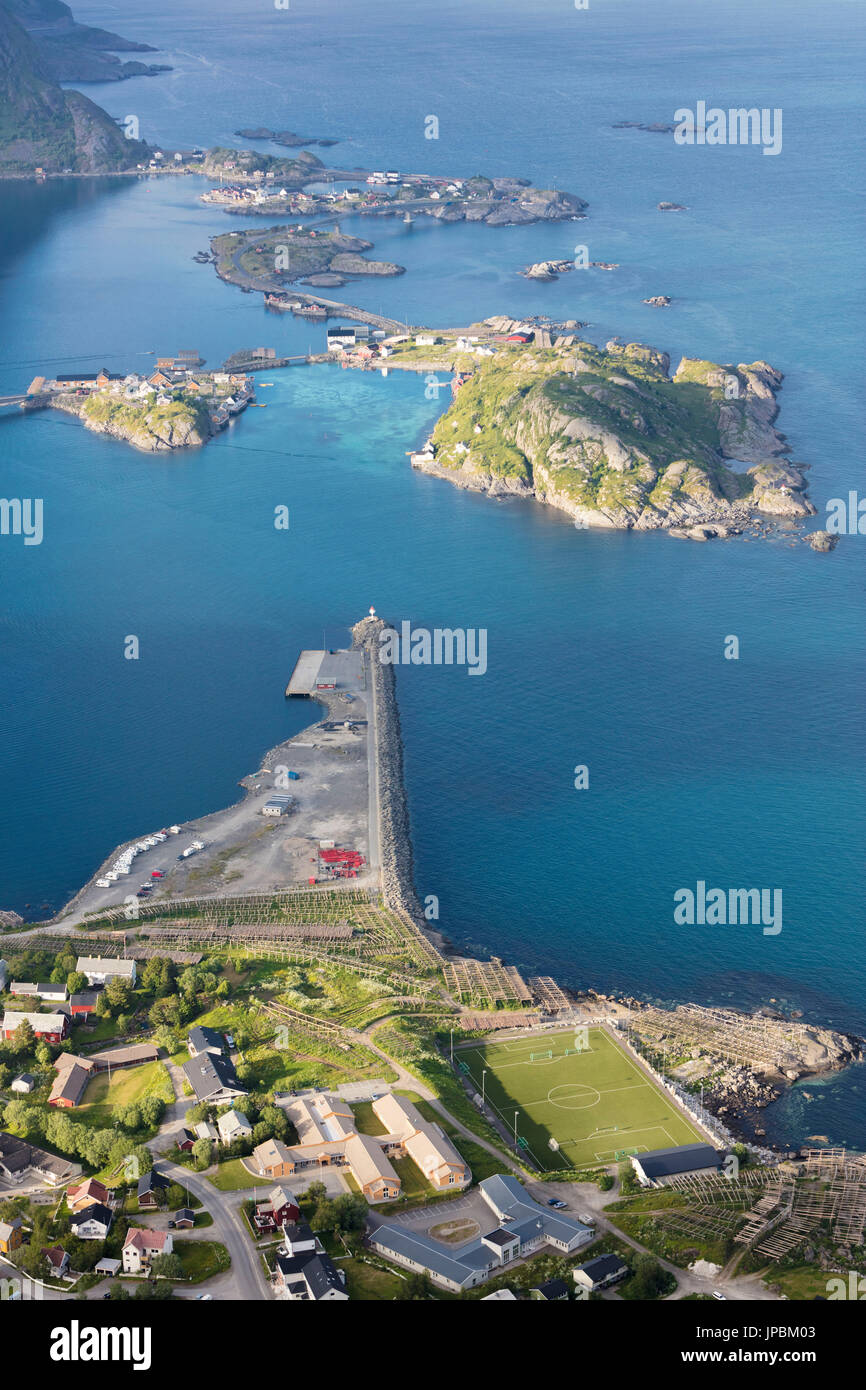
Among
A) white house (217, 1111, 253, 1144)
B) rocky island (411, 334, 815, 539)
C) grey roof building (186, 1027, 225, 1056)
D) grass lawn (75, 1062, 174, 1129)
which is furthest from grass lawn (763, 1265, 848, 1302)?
rocky island (411, 334, 815, 539)

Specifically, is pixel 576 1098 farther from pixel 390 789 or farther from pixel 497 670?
pixel 497 670

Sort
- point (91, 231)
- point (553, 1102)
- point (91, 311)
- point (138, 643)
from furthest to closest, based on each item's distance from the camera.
→ 1. point (91, 231)
2. point (91, 311)
3. point (138, 643)
4. point (553, 1102)

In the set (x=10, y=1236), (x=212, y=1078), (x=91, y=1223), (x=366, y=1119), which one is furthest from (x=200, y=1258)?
(x=212, y=1078)

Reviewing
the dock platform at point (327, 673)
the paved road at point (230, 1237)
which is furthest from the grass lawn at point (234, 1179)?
the dock platform at point (327, 673)

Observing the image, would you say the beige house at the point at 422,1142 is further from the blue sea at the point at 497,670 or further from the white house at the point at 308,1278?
the blue sea at the point at 497,670

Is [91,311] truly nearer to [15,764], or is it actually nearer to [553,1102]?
[15,764]

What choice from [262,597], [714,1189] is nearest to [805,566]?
[262,597]
